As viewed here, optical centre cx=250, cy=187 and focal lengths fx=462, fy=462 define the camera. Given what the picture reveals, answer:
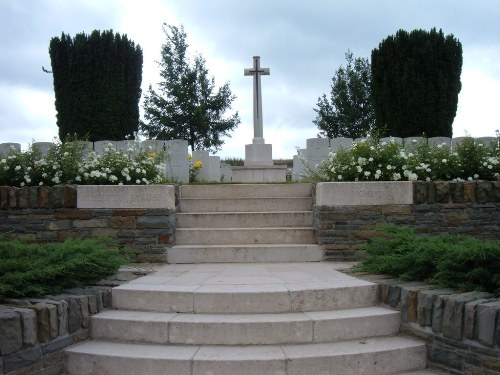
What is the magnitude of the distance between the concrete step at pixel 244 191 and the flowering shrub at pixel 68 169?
0.61 m

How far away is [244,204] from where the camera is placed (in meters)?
6.61

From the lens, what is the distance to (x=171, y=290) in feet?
12.5

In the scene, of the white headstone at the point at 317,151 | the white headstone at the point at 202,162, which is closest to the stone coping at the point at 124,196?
the white headstone at the point at 317,151

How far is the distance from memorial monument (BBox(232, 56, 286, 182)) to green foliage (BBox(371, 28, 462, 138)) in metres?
3.06

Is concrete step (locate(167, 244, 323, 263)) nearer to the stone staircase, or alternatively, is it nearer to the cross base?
the stone staircase

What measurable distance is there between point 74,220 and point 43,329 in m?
2.76

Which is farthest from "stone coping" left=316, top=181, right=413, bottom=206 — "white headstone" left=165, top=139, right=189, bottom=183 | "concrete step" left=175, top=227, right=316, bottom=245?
"white headstone" left=165, top=139, right=189, bottom=183

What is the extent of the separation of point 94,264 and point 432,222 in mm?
4032

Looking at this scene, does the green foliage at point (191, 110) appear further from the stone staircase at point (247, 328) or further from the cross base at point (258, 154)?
the stone staircase at point (247, 328)

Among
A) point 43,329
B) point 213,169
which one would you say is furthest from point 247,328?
point 213,169

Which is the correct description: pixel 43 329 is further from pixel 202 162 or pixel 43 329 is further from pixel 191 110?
pixel 191 110

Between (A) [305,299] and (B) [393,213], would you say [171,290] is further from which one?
(B) [393,213]

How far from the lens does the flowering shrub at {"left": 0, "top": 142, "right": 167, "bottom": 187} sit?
613 centimetres

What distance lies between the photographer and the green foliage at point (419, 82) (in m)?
11.8
